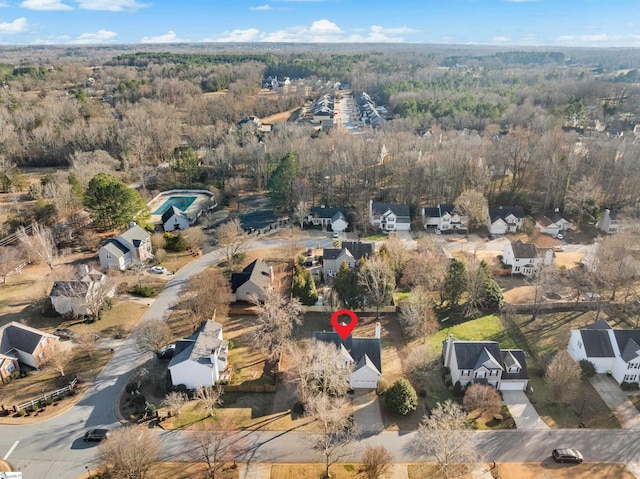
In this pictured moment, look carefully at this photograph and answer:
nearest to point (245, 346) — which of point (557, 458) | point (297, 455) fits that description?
point (297, 455)

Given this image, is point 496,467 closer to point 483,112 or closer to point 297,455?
point 297,455

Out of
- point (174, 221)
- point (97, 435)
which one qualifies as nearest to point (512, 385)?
point (97, 435)

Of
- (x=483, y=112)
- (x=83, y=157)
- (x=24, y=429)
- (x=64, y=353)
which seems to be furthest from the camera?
(x=483, y=112)

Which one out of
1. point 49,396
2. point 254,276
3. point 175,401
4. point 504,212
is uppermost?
point 504,212

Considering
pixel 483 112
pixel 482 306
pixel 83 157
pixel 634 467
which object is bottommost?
pixel 634 467

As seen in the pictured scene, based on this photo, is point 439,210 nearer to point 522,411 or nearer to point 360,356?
point 360,356

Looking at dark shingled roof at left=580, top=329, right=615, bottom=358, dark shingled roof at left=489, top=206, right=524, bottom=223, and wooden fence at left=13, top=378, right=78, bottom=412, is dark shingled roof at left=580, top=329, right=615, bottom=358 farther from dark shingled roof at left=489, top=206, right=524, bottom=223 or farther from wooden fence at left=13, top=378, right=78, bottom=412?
wooden fence at left=13, top=378, right=78, bottom=412

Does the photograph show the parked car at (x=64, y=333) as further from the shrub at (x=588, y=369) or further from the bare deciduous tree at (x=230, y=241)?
the shrub at (x=588, y=369)
